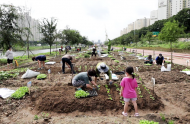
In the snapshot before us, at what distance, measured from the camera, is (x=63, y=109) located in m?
3.68

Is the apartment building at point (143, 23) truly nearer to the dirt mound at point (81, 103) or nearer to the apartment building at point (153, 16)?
the apartment building at point (153, 16)

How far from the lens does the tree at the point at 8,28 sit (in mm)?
12211

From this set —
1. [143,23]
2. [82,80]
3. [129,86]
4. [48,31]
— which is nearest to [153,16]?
[143,23]

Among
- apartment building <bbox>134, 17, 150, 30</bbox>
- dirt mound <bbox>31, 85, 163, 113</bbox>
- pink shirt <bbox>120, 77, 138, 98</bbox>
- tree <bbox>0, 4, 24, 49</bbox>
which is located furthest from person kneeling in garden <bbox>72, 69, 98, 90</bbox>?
apartment building <bbox>134, 17, 150, 30</bbox>

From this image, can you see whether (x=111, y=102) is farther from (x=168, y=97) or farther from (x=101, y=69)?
(x=168, y=97)

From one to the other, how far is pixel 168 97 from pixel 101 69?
2631 mm

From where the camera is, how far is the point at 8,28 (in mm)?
12758

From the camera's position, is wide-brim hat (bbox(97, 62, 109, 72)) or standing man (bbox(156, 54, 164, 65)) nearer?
wide-brim hat (bbox(97, 62, 109, 72))

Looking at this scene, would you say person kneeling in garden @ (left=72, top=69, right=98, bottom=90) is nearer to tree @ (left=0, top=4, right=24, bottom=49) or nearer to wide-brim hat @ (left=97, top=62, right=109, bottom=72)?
wide-brim hat @ (left=97, top=62, right=109, bottom=72)

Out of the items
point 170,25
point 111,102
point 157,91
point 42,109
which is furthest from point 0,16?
point 170,25

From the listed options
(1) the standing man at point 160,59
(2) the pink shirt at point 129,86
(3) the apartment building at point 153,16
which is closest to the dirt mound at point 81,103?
(2) the pink shirt at point 129,86

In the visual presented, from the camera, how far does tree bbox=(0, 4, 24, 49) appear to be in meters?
12.2

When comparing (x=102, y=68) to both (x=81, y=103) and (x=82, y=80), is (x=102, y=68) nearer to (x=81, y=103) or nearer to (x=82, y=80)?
(x=82, y=80)

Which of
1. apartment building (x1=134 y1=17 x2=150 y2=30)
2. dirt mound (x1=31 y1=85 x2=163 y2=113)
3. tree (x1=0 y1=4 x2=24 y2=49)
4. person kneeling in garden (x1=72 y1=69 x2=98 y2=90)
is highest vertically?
apartment building (x1=134 y1=17 x2=150 y2=30)
